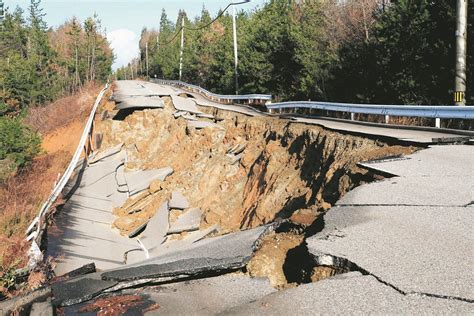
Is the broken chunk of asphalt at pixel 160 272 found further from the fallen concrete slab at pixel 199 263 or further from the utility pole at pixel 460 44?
the utility pole at pixel 460 44

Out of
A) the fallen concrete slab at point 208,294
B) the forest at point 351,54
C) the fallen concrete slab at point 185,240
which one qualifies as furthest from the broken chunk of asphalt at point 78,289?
the forest at point 351,54

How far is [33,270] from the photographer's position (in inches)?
374

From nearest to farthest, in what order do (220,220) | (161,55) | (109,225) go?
(220,220), (109,225), (161,55)

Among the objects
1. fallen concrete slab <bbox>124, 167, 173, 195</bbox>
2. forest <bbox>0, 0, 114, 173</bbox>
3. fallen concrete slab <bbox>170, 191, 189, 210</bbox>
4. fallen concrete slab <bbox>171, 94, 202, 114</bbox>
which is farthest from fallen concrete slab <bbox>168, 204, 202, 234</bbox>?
forest <bbox>0, 0, 114, 173</bbox>

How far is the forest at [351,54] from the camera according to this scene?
17609 mm

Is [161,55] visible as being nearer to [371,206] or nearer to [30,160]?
[30,160]

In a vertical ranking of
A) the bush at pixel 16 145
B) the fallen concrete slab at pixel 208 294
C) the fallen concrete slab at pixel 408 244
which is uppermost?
the fallen concrete slab at pixel 408 244

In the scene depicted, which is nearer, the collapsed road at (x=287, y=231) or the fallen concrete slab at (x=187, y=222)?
the collapsed road at (x=287, y=231)

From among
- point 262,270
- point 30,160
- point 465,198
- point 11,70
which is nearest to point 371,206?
point 465,198

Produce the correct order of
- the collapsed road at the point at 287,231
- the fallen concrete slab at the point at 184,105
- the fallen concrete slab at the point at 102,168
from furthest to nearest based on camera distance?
the fallen concrete slab at the point at 184,105, the fallen concrete slab at the point at 102,168, the collapsed road at the point at 287,231

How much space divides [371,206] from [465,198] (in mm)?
1384

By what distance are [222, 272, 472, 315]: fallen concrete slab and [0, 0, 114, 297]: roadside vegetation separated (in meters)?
4.81

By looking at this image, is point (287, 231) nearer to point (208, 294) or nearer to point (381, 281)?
point (208, 294)

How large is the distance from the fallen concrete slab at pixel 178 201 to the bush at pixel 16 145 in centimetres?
1435
